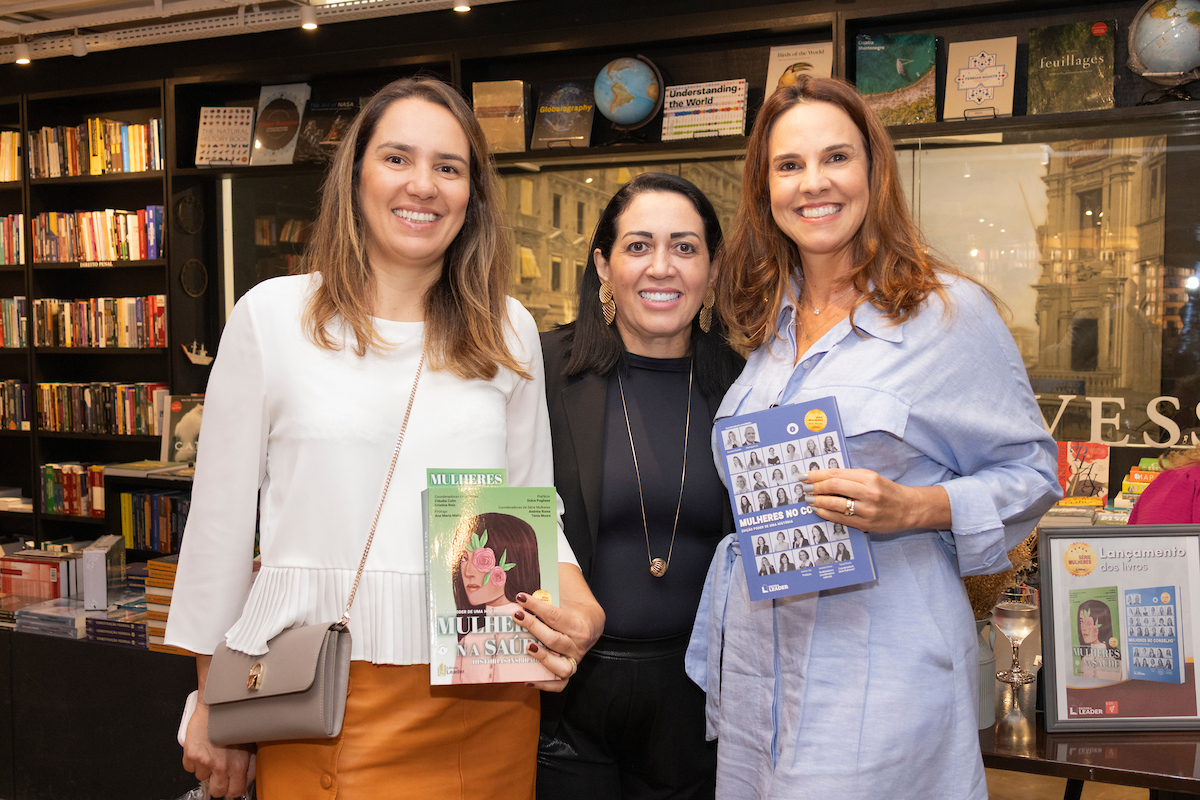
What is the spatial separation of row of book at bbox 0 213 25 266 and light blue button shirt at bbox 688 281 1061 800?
5.84 m

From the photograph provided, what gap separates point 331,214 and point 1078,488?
3.29 metres

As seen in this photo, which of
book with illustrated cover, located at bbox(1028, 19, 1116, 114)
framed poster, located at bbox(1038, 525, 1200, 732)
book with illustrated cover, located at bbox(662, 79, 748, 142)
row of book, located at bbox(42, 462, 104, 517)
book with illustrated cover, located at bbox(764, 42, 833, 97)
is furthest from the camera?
row of book, located at bbox(42, 462, 104, 517)

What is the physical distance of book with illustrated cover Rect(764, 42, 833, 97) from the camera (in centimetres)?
396

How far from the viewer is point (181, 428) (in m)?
4.61

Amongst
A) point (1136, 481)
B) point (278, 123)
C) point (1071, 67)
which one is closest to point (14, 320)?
point (278, 123)

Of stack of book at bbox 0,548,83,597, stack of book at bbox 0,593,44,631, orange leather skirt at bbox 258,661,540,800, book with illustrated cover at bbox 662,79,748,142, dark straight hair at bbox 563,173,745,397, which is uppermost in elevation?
book with illustrated cover at bbox 662,79,748,142

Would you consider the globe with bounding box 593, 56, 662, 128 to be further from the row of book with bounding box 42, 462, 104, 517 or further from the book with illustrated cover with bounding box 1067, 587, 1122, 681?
the row of book with bounding box 42, 462, 104, 517

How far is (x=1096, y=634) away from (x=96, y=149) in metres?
5.76

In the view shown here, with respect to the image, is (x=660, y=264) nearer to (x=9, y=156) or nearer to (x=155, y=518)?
(x=155, y=518)

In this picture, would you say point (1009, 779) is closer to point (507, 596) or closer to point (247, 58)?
point (507, 596)

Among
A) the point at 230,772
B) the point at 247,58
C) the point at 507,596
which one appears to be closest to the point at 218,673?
the point at 230,772

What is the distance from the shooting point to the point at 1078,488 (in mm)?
3650

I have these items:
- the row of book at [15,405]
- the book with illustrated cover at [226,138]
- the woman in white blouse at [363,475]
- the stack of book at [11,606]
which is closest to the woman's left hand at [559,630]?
the woman in white blouse at [363,475]

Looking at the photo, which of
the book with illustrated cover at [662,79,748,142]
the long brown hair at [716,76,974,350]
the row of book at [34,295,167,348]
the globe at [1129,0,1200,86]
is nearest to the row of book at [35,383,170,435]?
the row of book at [34,295,167,348]
